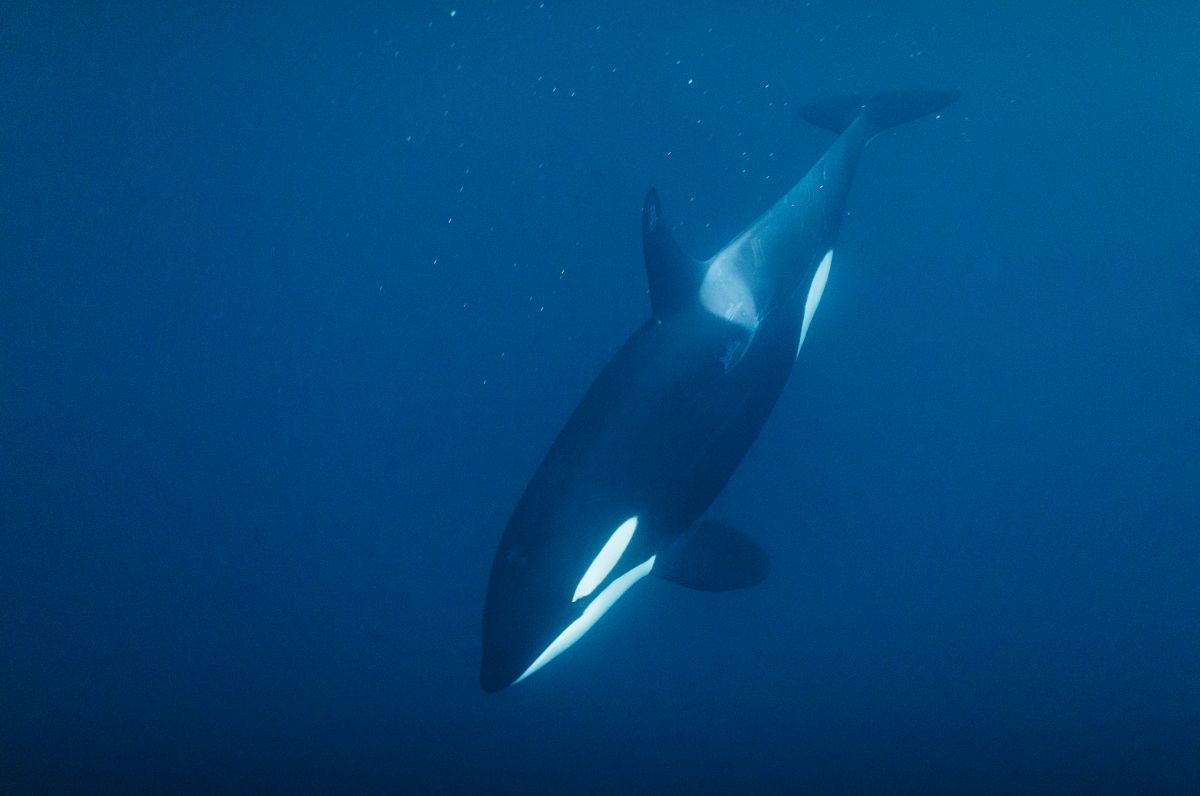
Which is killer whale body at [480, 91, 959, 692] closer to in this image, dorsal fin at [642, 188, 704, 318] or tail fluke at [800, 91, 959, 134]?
dorsal fin at [642, 188, 704, 318]

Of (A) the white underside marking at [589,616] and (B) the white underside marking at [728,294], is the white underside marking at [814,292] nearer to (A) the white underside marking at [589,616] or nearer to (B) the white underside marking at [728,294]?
(B) the white underside marking at [728,294]

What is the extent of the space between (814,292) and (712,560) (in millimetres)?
1766

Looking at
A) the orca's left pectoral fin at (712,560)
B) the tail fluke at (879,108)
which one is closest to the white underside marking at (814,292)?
the orca's left pectoral fin at (712,560)

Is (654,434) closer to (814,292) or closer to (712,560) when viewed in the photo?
(712,560)

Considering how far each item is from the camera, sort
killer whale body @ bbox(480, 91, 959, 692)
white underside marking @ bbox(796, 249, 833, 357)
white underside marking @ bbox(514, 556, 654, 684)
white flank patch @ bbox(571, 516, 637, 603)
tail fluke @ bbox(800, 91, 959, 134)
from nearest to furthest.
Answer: killer whale body @ bbox(480, 91, 959, 692)
white flank patch @ bbox(571, 516, 637, 603)
white underside marking @ bbox(514, 556, 654, 684)
white underside marking @ bbox(796, 249, 833, 357)
tail fluke @ bbox(800, 91, 959, 134)

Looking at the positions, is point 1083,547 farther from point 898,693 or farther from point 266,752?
point 266,752

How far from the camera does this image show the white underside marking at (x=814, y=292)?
4555 millimetres

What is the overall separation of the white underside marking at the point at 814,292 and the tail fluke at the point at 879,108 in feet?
5.07

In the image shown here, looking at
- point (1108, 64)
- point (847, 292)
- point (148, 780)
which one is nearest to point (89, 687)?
point (148, 780)

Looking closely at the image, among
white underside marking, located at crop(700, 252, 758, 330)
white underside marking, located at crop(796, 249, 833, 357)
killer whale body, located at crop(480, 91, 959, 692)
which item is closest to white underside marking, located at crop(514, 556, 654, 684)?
killer whale body, located at crop(480, 91, 959, 692)

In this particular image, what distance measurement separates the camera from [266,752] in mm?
7750

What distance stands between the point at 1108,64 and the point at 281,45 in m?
15.2

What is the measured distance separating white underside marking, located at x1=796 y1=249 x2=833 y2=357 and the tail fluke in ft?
5.07

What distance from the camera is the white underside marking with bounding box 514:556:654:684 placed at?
151 inches
